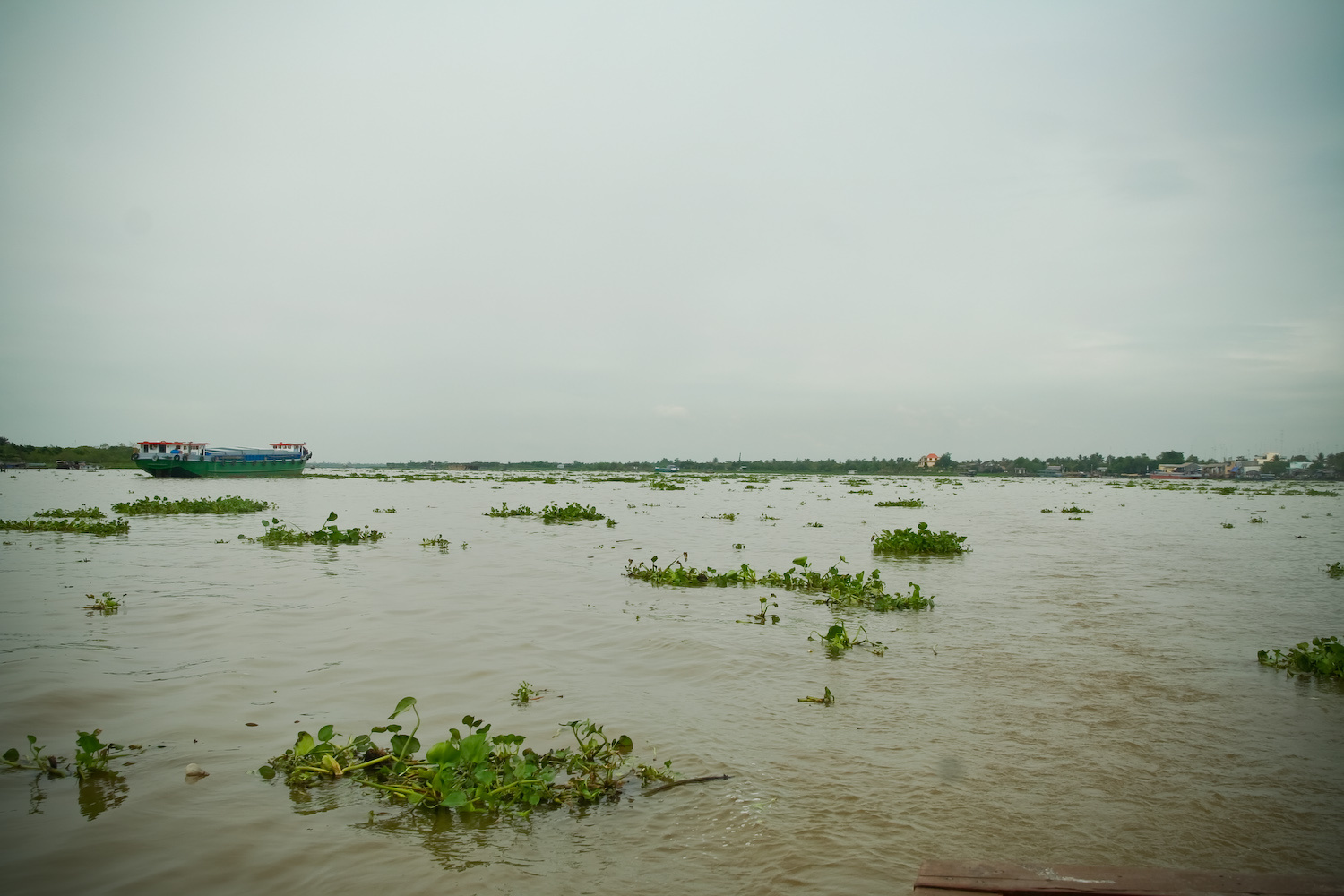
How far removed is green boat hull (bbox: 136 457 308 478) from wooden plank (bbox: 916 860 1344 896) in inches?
2488

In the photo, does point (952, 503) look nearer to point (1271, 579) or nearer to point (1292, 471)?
point (1271, 579)

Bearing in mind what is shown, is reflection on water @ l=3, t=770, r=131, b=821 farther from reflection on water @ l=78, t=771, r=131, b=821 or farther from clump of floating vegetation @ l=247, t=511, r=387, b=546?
clump of floating vegetation @ l=247, t=511, r=387, b=546

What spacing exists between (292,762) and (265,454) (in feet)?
223

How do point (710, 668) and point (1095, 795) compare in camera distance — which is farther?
point (710, 668)

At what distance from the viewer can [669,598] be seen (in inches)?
443

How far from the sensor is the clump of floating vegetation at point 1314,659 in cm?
692

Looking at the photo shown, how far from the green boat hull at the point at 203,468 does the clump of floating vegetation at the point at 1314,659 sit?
6342cm

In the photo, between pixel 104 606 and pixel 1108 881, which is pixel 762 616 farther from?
pixel 104 606

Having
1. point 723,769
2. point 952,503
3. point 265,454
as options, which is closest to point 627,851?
point 723,769

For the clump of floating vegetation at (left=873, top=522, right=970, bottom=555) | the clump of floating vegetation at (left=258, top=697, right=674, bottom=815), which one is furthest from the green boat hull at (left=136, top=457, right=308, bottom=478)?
the clump of floating vegetation at (left=258, top=697, right=674, bottom=815)

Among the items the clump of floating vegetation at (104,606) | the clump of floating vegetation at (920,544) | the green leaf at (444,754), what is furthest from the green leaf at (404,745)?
the clump of floating vegetation at (920,544)

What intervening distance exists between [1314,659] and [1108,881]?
6.10 metres

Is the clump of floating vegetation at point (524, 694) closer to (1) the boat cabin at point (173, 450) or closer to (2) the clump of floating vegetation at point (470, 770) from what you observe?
(2) the clump of floating vegetation at point (470, 770)

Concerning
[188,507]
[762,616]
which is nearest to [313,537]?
[188,507]
